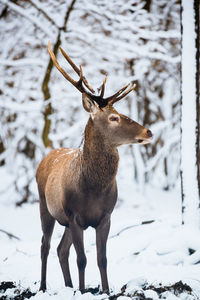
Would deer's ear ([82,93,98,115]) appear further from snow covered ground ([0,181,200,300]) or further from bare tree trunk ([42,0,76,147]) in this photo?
bare tree trunk ([42,0,76,147])

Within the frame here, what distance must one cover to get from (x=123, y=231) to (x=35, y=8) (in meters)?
5.25

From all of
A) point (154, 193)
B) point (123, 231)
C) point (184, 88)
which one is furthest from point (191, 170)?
point (154, 193)

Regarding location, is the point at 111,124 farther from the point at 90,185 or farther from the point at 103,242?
the point at 103,242

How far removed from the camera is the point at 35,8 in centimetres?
821

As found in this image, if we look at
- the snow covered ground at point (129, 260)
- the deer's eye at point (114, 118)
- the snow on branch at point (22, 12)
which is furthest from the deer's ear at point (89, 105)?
the snow on branch at point (22, 12)

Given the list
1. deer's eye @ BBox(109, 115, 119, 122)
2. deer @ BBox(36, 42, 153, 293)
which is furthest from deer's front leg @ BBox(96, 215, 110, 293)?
deer's eye @ BBox(109, 115, 119, 122)

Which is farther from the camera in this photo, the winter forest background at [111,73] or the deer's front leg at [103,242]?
the winter forest background at [111,73]

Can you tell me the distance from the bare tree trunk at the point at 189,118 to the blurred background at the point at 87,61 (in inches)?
81.0

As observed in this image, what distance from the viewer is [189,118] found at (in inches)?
207

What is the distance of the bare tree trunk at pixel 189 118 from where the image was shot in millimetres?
5184

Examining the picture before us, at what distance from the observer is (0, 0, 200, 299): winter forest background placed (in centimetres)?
538

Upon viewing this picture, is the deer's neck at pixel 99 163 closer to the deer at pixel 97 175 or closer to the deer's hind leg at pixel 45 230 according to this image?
the deer at pixel 97 175

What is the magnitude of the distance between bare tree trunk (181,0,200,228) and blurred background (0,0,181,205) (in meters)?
2.06

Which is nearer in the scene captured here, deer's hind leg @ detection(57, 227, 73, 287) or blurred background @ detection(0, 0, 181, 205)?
deer's hind leg @ detection(57, 227, 73, 287)
